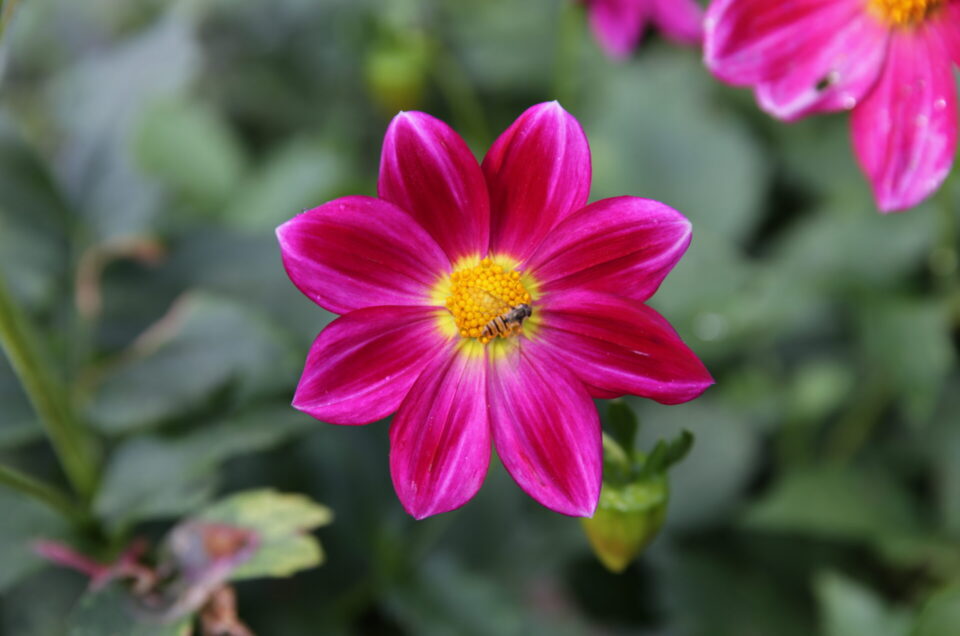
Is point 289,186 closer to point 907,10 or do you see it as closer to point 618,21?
point 618,21

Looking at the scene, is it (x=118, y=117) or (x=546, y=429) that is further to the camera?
(x=118, y=117)

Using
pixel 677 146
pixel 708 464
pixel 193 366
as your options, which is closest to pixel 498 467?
pixel 708 464

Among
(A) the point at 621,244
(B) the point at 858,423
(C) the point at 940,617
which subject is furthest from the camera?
(B) the point at 858,423

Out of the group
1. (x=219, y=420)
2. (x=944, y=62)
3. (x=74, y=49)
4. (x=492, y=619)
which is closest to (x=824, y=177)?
(x=944, y=62)

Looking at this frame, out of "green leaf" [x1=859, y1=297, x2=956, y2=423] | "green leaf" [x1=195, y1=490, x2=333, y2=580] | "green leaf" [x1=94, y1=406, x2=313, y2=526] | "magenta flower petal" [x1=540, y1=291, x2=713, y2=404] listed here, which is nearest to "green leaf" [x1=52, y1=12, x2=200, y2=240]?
"green leaf" [x1=94, y1=406, x2=313, y2=526]

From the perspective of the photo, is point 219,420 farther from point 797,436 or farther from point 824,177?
point 824,177

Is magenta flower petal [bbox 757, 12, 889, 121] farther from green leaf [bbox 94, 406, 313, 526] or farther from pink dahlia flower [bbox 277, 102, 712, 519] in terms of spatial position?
green leaf [bbox 94, 406, 313, 526]
